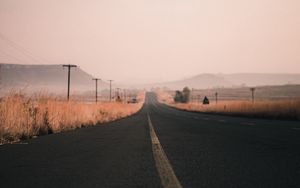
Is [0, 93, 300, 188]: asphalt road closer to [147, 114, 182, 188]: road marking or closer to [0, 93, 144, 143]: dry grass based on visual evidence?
[147, 114, 182, 188]: road marking

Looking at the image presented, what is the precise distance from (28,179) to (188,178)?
2.22m

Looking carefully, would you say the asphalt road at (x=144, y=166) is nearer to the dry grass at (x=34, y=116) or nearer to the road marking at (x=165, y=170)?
the road marking at (x=165, y=170)

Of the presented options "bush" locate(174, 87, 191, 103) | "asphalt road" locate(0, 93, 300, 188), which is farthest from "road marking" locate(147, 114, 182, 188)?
"bush" locate(174, 87, 191, 103)

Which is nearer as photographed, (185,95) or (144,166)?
(144,166)

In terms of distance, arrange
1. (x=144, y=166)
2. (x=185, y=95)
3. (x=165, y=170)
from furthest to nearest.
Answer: (x=185, y=95), (x=144, y=166), (x=165, y=170)

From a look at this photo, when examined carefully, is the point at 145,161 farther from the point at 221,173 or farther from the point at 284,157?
the point at 284,157

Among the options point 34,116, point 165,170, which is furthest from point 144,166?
point 34,116

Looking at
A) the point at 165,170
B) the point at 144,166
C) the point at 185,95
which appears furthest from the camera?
the point at 185,95

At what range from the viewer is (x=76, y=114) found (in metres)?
18.3

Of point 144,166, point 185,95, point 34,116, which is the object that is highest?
point 185,95

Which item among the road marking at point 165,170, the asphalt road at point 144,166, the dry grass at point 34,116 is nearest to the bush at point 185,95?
the dry grass at point 34,116

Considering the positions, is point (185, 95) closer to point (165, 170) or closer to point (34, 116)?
point (34, 116)

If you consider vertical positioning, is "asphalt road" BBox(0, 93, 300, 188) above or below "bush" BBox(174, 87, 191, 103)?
below

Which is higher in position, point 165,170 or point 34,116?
point 34,116
